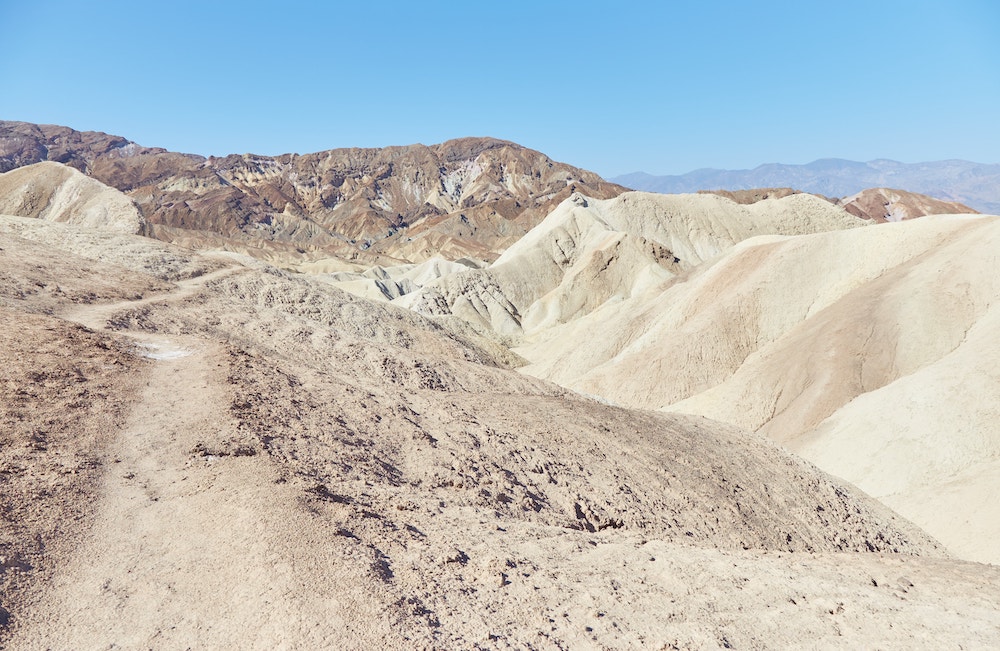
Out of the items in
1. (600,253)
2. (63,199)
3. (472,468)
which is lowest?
(472,468)

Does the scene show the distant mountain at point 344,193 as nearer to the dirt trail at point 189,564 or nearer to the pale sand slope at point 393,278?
the pale sand slope at point 393,278

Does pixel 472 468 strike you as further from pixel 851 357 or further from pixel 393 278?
pixel 393 278

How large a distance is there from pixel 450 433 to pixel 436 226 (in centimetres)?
11003

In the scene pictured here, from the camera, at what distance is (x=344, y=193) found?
16200cm

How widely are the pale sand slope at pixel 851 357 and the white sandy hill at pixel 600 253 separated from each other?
1185cm

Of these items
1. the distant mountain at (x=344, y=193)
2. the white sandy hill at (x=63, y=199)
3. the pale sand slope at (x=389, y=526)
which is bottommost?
the pale sand slope at (x=389, y=526)

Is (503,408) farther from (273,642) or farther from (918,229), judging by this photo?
(918,229)

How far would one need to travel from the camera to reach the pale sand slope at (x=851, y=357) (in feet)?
59.8

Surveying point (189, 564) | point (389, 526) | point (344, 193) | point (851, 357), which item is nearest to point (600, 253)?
point (851, 357)

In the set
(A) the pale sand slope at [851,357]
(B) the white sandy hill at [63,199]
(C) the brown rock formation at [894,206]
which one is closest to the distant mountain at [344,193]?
(B) the white sandy hill at [63,199]

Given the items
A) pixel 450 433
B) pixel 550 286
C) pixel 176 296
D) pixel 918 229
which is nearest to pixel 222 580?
pixel 450 433

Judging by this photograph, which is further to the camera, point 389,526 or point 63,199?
point 63,199

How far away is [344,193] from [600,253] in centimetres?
12351

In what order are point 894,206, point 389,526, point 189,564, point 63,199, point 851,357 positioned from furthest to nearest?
point 894,206
point 63,199
point 851,357
point 389,526
point 189,564
